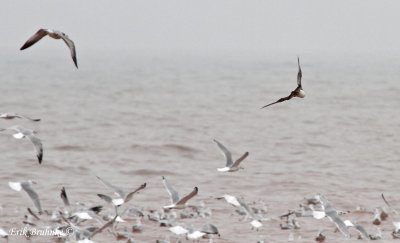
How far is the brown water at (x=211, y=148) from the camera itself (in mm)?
13188

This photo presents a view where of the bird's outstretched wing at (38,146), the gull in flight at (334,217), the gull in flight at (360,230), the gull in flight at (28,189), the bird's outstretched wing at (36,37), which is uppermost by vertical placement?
the bird's outstretched wing at (36,37)

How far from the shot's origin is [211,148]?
20312 mm

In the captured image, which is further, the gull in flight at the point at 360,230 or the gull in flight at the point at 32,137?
the gull in flight at the point at 360,230

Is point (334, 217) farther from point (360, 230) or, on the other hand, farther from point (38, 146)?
point (38, 146)

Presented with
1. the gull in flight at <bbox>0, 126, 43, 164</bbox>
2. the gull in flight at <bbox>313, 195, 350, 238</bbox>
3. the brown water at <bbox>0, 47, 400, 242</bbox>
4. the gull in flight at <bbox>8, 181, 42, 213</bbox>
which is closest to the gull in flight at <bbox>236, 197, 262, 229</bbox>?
the brown water at <bbox>0, 47, 400, 242</bbox>

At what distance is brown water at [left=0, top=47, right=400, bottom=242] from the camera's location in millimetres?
13188

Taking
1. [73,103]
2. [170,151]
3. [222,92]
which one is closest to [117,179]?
[170,151]

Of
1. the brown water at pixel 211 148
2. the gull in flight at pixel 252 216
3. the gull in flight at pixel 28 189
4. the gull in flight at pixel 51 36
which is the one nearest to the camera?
the gull in flight at pixel 51 36

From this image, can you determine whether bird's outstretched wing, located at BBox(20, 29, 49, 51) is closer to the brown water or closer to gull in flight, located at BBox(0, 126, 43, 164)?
gull in flight, located at BBox(0, 126, 43, 164)

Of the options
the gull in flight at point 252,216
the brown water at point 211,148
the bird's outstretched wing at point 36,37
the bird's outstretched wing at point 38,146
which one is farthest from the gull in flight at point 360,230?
the bird's outstretched wing at point 36,37

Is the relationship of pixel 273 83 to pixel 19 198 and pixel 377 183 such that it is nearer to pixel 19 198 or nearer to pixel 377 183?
pixel 377 183

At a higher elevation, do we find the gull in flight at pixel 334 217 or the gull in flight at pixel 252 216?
the gull in flight at pixel 334 217

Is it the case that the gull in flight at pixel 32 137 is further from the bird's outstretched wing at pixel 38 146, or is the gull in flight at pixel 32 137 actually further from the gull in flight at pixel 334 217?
the gull in flight at pixel 334 217

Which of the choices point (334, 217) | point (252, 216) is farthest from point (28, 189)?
point (334, 217)
